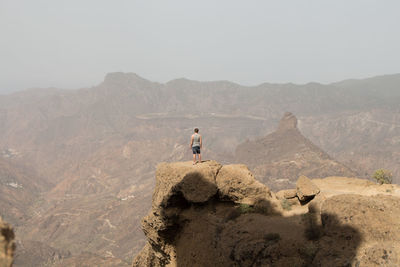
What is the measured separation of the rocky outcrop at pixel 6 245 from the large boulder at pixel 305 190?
12.3 meters

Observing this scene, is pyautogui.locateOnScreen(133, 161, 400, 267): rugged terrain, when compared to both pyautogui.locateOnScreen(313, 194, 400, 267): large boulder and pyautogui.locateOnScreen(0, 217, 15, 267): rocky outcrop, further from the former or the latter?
pyautogui.locateOnScreen(0, 217, 15, 267): rocky outcrop

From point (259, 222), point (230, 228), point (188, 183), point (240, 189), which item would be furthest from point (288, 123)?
point (230, 228)

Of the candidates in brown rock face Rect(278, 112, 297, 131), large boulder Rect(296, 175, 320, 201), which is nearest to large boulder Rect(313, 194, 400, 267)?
large boulder Rect(296, 175, 320, 201)

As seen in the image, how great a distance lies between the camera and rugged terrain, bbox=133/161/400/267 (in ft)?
25.7

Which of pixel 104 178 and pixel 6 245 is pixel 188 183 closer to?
pixel 6 245

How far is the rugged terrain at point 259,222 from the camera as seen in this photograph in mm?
7844

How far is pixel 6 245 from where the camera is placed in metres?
4.29

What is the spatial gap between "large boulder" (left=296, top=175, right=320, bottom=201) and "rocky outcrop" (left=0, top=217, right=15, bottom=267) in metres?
12.3

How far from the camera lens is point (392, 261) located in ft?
21.9

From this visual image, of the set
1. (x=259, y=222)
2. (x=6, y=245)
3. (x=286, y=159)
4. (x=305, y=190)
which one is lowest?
(x=286, y=159)

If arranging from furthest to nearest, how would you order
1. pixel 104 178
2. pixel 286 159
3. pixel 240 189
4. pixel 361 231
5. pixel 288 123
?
pixel 104 178 < pixel 288 123 < pixel 286 159 < pixel 240 189 < pixel 361 231

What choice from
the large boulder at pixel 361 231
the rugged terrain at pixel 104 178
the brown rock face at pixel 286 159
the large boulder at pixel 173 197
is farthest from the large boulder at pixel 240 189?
the brown rock face at pixel 286 159

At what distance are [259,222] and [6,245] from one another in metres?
8.65

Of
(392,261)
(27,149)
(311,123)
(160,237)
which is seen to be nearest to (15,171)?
(27,149)
